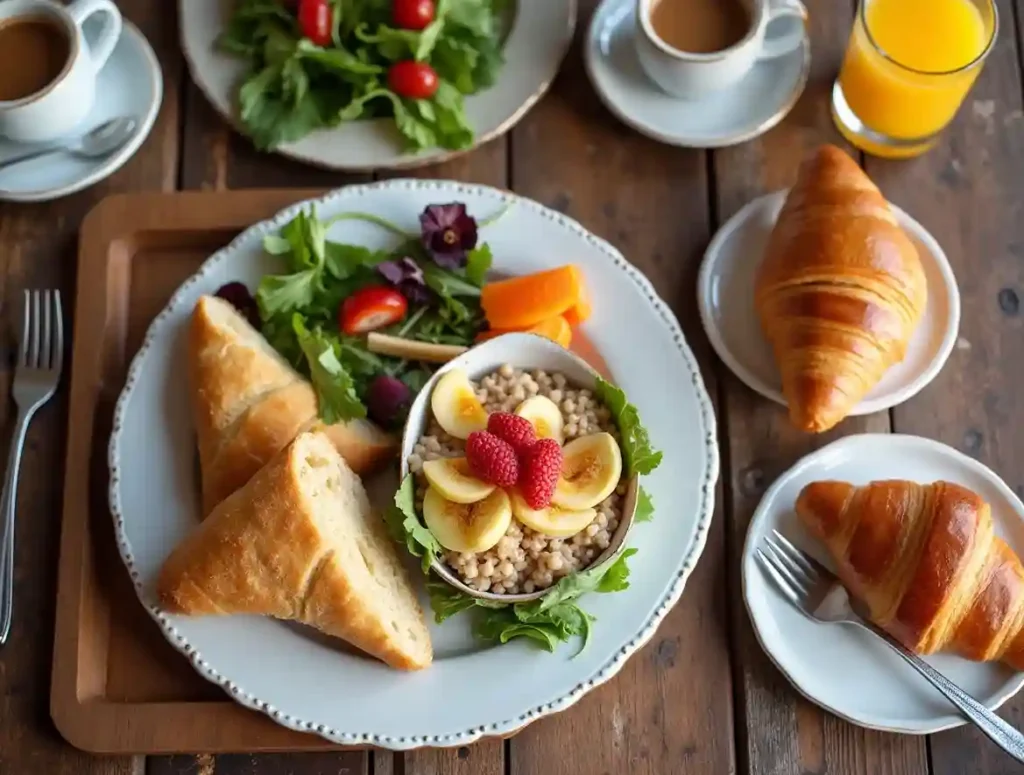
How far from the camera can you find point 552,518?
1.31 metres

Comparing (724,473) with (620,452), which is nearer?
(620,452)

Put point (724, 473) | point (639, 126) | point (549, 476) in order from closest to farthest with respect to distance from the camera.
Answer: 1. point (549, 476)
2. point (724, 473)
3. point (639, 126)

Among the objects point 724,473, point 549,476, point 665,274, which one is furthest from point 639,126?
point 549,476

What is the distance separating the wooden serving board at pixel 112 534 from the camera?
1.38 meters

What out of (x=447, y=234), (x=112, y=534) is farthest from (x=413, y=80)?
(x=112, y=534)

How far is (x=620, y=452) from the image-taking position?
53.7 inches

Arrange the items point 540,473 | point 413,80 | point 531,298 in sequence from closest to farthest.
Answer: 1. point 540,473
2. point 531,298
3. point 413,80

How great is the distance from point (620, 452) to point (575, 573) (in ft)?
0.53

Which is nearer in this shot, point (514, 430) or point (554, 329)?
point (514, 430)

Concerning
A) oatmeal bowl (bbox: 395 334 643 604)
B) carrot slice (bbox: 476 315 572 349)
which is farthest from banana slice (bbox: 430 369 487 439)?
carrot slice (bbox: 476 315 572 349)

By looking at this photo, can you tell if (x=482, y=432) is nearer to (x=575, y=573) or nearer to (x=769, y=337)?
(x=575, y=573)

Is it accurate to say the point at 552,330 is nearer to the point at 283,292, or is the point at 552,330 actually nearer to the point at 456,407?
the point at 456,407

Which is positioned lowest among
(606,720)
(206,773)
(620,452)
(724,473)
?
(206,773)

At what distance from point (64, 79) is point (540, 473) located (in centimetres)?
89
